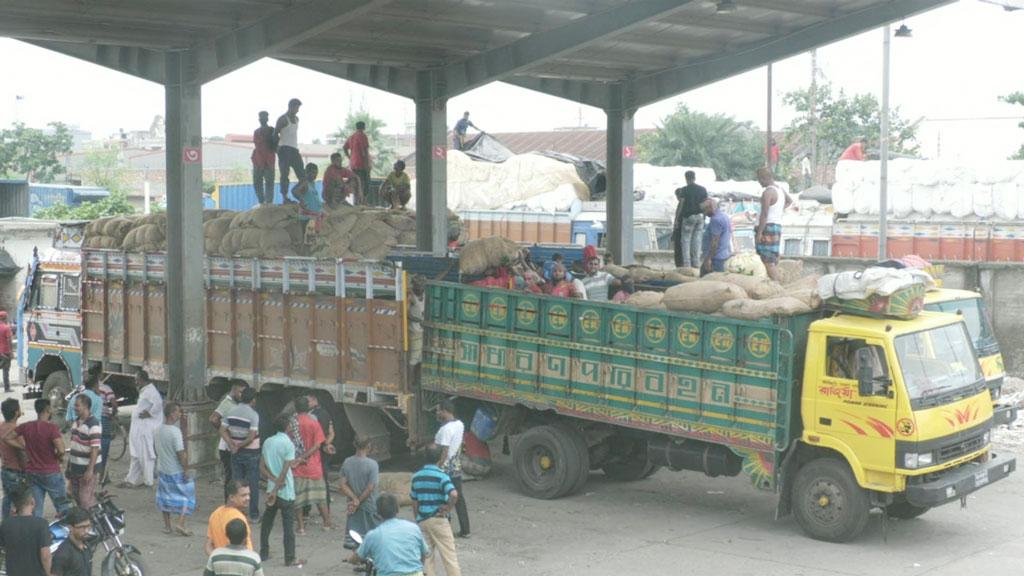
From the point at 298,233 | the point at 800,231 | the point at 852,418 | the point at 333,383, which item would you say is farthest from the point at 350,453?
the point at 800,231

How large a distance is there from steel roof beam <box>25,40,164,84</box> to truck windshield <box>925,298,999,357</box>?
34.3ft

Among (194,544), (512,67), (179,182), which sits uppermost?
(512,67)

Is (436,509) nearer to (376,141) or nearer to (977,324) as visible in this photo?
(977,324)

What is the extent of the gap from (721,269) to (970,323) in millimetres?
4303

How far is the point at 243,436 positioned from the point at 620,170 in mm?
10791

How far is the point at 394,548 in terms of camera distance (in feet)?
28.7

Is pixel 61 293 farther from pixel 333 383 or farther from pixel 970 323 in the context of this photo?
pixel 970 323

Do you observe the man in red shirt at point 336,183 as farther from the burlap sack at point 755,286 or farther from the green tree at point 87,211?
the green tree at point 87,211

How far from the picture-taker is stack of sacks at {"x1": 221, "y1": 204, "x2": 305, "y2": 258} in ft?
55.6

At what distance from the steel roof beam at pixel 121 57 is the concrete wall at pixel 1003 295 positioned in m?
14.6

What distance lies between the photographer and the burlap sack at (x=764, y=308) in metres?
12.8

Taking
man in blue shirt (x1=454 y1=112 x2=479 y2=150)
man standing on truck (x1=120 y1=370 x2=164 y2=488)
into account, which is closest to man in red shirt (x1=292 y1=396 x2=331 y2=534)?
man standing on truck (x1=120 y1=370 x2=164 y2=488)

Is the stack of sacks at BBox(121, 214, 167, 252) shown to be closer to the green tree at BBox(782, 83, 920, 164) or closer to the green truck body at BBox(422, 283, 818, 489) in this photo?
the green truck body at BBox(422, 283, 818, 489)

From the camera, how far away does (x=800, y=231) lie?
29.4 metres
